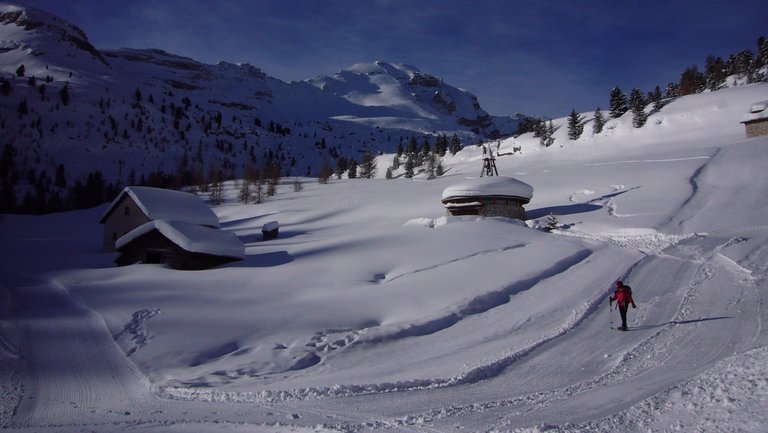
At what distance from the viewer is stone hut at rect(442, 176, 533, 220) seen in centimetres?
3581

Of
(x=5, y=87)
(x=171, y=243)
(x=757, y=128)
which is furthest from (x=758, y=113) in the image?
(x=5, y=87)

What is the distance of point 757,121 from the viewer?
184 ft

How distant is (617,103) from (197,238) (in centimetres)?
8213

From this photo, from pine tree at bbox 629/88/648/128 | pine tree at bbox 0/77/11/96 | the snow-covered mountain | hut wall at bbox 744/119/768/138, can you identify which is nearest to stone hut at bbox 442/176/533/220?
hut wall at bbox 744/119/768/138

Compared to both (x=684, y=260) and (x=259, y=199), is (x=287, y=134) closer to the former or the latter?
(x=259, y=199)

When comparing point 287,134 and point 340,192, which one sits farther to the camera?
point 287,134

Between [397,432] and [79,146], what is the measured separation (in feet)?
430

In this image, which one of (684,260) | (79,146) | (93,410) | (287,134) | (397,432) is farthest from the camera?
(287,134)

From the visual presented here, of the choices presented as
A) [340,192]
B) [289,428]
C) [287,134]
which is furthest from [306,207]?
[287,134]

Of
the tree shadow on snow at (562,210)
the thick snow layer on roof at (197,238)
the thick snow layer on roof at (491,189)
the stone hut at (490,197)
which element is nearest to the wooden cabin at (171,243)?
the thick snow layer on roof at (197,238)

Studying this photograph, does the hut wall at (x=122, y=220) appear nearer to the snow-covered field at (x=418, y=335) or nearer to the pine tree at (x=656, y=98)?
the snow-covered field at (x=418, y=335)

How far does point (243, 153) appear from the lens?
15750cm

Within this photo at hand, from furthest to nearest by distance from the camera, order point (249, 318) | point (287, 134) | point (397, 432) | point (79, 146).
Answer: point (287, 134), point (79, 146), point (249, 318), point (397, 432)

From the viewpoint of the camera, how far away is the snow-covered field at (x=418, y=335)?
8062 mm
